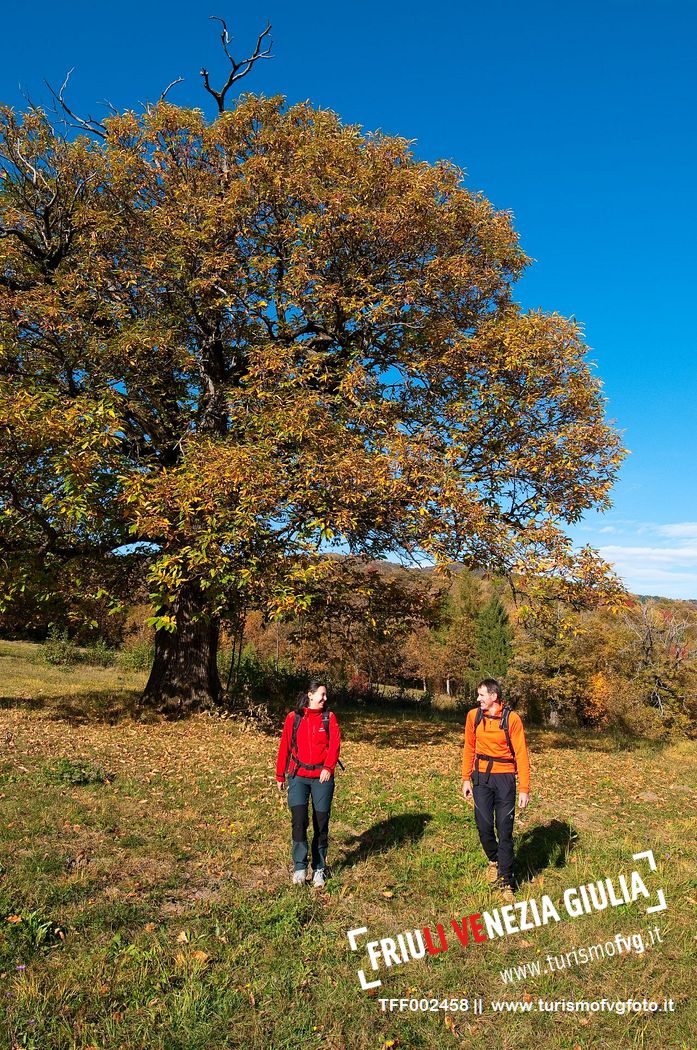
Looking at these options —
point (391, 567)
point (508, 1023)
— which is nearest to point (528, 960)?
point (508, 1023)

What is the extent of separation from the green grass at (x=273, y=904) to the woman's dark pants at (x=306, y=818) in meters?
0.27

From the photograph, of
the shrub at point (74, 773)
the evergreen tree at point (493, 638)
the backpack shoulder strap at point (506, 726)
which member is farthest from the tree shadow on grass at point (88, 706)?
the evergreen tree at point (493, 638)

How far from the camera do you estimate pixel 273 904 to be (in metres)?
5.70

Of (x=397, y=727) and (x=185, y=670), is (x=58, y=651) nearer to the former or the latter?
(x=185, y=670)

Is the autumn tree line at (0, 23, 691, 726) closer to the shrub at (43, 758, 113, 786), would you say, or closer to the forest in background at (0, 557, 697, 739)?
the forest in background at (0, 557, 697, 739)

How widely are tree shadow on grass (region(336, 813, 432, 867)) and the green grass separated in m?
0.04

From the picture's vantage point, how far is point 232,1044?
385 cm

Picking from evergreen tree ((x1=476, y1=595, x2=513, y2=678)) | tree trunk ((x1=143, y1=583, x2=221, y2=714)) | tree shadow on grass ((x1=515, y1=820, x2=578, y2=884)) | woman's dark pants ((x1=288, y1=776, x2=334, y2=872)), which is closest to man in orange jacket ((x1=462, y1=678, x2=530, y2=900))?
tree shadow on grass ((x1=515, y1=820, x2=578, y2=884))

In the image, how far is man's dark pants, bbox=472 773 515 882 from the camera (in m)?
6.36

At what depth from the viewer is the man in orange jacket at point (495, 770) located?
6.36 m

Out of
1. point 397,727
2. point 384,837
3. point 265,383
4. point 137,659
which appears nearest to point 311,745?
point 384,837

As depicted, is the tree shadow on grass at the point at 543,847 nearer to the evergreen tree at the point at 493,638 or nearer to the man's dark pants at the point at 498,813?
the man's dark pants at the point at 498,813

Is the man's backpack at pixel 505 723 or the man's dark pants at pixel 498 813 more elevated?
the man's backpack at pixel 505 723

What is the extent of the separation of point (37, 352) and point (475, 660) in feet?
190
